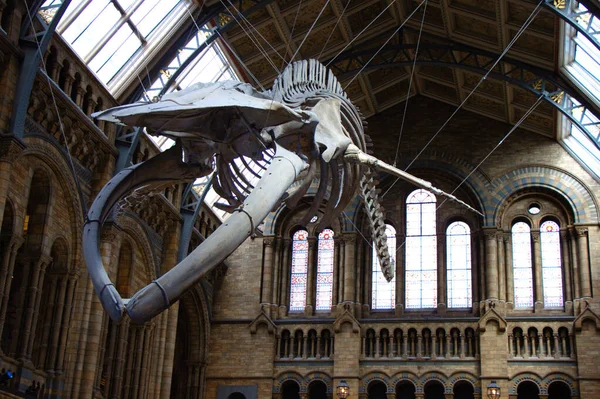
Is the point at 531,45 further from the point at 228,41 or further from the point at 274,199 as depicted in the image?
the point at 274,199

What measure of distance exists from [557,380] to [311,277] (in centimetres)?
751

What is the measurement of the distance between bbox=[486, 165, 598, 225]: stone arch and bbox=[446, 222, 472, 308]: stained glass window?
3.33 feet

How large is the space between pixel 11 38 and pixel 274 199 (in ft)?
31.5

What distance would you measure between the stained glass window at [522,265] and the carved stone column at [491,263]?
0.74 meters

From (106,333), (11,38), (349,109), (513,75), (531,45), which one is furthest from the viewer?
(513,75)

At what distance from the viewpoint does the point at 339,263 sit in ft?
85.1

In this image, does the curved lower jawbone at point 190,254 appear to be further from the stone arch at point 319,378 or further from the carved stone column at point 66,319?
the stone arch at point 319,378

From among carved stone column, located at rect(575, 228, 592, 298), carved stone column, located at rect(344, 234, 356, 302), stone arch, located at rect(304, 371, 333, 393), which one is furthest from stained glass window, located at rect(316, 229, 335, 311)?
carved stone column, located at rect(575, 228, 592, 298)

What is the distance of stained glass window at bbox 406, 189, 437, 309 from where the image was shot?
25.4 meters

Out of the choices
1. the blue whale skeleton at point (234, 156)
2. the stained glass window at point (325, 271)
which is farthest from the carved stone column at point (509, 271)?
the blue whale skeleton at point (234, 156)

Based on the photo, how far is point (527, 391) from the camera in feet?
78.7

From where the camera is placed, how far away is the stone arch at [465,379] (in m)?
23.7

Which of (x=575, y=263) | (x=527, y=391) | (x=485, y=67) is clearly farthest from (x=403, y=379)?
(x=485, y=67)

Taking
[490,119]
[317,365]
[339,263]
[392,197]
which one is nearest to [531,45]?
[490,119]
